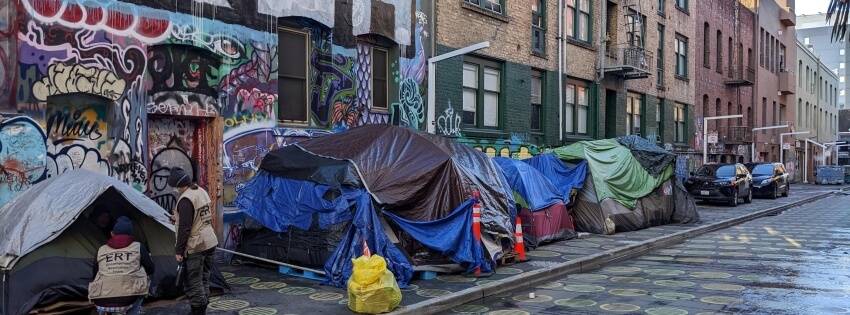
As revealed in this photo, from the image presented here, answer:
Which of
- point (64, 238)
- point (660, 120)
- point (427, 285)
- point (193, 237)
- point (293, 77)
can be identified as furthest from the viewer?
point (660, 120)

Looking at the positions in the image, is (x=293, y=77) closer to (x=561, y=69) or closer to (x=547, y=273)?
(x=547, y=273)

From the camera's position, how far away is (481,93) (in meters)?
17.7

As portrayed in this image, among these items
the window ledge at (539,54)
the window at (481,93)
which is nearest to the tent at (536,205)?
the window at (481,93)

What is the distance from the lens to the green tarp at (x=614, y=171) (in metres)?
16.5

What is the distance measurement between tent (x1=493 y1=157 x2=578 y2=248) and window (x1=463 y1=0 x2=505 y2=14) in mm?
4765

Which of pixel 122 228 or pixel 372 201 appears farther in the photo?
pixel 372 201

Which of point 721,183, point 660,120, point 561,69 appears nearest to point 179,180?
point 561,69

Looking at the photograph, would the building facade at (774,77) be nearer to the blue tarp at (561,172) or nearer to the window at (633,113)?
the window at (633,113)

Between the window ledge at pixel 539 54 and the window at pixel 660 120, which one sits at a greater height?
the window ledge at pixel 539 54

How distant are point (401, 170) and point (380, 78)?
4.54 m

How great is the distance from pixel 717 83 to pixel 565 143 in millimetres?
18222

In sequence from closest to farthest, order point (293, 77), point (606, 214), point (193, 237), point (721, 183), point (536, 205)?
1. point (193, 237)
2. point (293, 77)
3. point (536, 205)
4. point (606, 214)
5. point (721, 183)

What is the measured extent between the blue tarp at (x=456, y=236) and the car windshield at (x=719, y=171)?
1931 cm

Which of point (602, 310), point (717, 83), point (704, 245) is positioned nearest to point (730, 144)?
point (717, 83)
